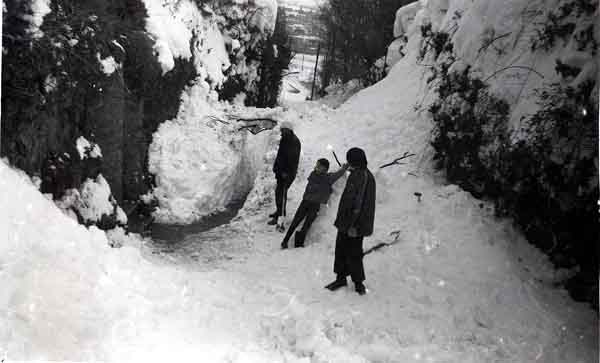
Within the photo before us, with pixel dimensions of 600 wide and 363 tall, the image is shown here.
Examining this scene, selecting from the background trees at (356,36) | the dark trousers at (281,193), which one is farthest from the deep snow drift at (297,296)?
the background trees at (356,36)

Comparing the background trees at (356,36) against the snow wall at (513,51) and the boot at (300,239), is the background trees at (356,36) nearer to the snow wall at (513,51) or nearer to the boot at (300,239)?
the snow wall at (513,51)

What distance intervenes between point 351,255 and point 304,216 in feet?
6.10

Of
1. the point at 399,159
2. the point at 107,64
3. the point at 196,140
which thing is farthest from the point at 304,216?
the point at 196,140

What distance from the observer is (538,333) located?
4305 millimetres

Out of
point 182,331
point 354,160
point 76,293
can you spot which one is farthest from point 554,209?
point 76,293

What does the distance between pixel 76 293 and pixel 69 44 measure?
351 centimetres

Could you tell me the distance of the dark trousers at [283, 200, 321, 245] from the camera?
646 cm

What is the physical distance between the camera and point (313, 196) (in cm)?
639

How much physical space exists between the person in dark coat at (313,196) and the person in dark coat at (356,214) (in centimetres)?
152

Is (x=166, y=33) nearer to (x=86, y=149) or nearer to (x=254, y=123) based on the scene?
(x=254, y=123)

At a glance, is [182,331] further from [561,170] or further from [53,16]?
[561,170]

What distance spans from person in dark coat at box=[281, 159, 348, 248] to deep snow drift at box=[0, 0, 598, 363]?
250 millimetres

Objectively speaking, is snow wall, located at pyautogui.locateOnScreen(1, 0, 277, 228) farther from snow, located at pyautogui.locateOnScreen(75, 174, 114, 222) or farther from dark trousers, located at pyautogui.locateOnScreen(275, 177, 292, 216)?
dark trousers, located at pyautogui.locateOnScreen(275, 177, 292, 216)

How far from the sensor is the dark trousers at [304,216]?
6.46 meters
